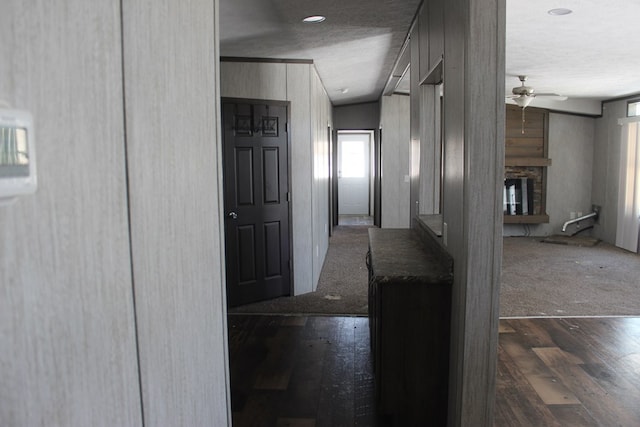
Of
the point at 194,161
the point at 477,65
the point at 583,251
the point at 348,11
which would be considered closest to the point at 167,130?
the point at 194,161

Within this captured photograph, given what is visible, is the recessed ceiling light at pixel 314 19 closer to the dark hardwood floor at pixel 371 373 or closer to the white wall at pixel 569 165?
the dark hardwood floor at pixel 371 373

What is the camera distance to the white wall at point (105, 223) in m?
0.60

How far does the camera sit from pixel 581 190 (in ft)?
28.9

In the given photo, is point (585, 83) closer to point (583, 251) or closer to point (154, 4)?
point (583, 251)

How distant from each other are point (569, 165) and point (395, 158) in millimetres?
3336

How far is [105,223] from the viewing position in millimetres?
783

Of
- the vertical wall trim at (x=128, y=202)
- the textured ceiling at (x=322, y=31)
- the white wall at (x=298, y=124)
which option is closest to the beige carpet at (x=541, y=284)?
the white wall at (x=298, y=124)

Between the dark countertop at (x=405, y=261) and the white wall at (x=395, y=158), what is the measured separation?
514 cm

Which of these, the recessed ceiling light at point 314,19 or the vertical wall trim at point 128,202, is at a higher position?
the recessed ceiling light at point 314,19

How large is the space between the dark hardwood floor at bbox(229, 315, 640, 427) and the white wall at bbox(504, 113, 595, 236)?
5.11m

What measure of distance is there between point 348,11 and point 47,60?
125 inches

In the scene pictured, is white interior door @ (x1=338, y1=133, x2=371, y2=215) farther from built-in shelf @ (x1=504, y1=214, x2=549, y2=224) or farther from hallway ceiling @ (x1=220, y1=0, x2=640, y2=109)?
hallway ceiling @ (x1=220, y1=0, x2=640, y2=109)

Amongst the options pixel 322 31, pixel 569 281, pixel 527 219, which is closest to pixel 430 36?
pixel 322 31

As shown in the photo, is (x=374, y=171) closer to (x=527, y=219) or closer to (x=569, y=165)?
(x=527, y=219)
